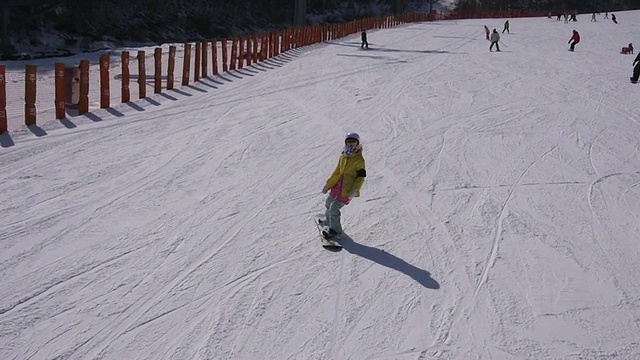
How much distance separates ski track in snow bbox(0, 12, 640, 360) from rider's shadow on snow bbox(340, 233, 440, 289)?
3 centimetres

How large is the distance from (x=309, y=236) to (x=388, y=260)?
0.93m

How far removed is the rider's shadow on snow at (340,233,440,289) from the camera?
5832 mm

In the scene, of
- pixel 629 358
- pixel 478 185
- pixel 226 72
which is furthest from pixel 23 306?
pixel 226 72

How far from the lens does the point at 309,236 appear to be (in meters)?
6.73

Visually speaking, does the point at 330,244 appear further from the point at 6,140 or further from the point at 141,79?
the point at 141,79

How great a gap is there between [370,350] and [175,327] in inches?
56.0

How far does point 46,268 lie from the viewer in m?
5.50

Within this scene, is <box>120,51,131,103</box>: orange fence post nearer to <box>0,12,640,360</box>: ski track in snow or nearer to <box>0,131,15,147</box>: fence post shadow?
<box>0,12,640,360</box>: ski track in snow

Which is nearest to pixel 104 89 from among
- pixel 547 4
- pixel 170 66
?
pixel 170 66

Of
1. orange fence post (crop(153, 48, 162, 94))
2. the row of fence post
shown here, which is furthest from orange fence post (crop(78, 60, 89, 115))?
orange fence post (crop(153, 48, 162, 94))

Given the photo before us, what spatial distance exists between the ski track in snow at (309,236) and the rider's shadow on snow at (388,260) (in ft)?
0.09

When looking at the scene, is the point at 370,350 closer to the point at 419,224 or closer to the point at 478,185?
the point at 419,224

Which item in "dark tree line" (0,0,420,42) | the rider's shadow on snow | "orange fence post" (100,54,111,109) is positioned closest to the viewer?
the rider's shadow on snow

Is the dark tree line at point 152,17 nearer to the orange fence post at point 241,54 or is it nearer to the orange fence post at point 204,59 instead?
the orange fence post at point 241,54
